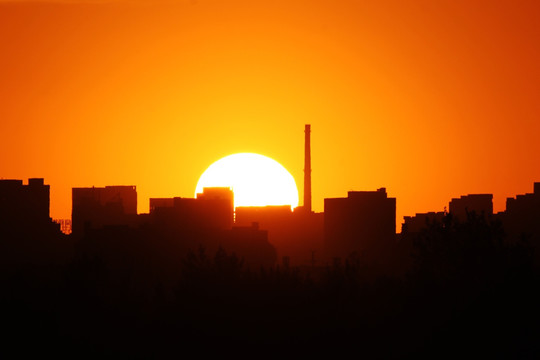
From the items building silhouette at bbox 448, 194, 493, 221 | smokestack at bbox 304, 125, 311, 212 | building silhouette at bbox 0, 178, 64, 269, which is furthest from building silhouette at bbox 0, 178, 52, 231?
building silhouette at bbox 448, 194, 493, 221

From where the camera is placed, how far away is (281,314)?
2589 inches

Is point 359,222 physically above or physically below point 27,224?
above

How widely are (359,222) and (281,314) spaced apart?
7458 centimetres

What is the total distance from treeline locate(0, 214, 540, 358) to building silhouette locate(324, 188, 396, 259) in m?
61.7

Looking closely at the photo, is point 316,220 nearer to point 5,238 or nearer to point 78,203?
point 78,203

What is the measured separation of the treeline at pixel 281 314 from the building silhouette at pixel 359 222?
61747 mm

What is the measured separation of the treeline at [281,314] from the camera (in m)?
61.1

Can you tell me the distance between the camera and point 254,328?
2493 inches

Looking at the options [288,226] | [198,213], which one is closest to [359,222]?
[288,226]

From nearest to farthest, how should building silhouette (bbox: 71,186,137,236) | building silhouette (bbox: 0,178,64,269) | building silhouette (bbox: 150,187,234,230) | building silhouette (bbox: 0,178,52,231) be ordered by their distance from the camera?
building silhouette (bbox: 0,178,64,269) < building silhouette (bbox: 150,187,234,230) < building silhouette (bbox: 0,178,52,231) < building silhouette (bbox: 71,186,137,236)

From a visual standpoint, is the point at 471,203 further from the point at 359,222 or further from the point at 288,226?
the point at 288,226

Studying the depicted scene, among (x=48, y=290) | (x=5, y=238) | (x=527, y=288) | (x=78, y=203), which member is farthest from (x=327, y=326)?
(x=78, y=203)

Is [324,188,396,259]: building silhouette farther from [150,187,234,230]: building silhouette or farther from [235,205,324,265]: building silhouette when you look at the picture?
[150,187,234,230]: building silhouette

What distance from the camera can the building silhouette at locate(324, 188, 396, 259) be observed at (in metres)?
138
